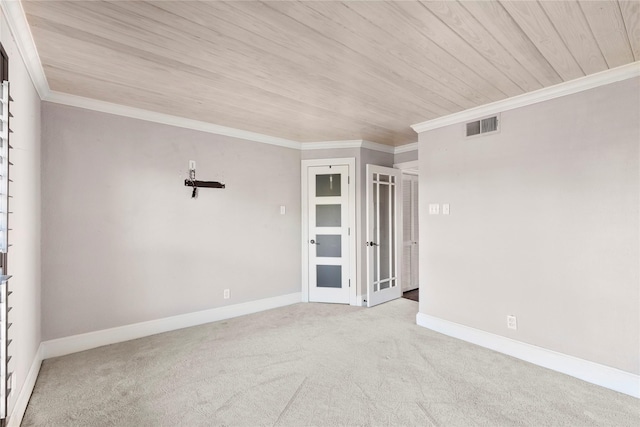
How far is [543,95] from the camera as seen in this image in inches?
107

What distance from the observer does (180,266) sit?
3584 mm

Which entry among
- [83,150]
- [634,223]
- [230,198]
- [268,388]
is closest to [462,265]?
[634,223]

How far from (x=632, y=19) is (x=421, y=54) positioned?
1146 millimetres

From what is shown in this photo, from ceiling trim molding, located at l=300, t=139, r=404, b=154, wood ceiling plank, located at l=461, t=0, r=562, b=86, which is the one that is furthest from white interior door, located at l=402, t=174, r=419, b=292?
wood ceiling plank, located at l=461, t=0, r=562, b=86

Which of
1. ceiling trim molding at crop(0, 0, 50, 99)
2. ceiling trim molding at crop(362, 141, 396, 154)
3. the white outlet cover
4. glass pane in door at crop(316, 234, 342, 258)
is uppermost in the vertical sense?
ceiling trim molding at crop(0, 0, 50, 99)

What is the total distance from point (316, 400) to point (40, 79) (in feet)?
10.8

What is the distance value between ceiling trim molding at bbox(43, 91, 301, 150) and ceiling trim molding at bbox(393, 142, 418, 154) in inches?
67.5

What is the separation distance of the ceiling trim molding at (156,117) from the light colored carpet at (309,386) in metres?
2.38

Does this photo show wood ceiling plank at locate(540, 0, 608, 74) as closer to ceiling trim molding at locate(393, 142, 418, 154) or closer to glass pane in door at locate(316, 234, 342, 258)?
ceiling trim molding at locate(393, 142, 418, 154)

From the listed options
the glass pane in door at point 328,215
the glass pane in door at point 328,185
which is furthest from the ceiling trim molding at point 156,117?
the glass pane in door at point 328,215

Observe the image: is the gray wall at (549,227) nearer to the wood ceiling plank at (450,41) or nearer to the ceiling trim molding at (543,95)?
the ceiling trim molding at (543,95)

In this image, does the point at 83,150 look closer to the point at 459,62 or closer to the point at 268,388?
the point at 268,388

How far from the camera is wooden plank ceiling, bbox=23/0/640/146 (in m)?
1.69

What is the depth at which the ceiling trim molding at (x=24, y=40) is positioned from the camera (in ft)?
5.39
